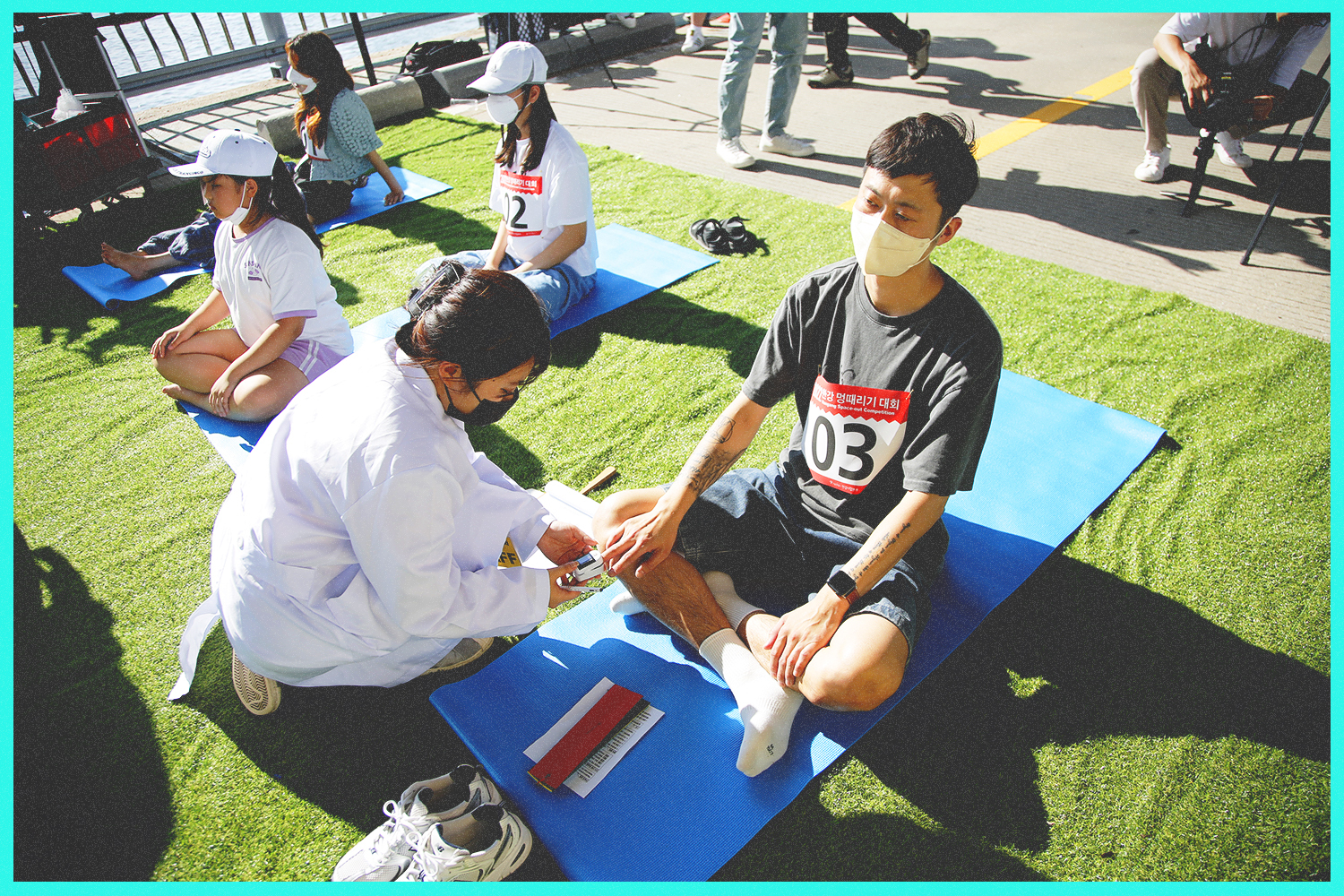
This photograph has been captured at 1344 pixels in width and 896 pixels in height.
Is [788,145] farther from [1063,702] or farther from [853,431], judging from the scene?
[1063,702]

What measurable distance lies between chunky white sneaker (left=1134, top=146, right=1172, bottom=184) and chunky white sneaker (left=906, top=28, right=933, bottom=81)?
3.43 metres

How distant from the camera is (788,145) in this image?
655 centimetres

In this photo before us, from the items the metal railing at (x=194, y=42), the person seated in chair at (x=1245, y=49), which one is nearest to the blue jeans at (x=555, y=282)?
the person seated in chair at (x=1245, y=49)

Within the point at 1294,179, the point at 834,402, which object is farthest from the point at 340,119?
the point at 1294,179

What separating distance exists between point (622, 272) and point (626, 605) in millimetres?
2798

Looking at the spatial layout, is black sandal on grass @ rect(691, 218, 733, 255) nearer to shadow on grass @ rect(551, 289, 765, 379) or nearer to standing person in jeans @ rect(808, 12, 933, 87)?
shadow on grass @ rect(551, 289, 765, 379)

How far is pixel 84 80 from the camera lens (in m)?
6.24

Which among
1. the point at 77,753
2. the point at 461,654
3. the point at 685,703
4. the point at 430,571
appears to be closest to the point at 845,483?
the point at 685,703

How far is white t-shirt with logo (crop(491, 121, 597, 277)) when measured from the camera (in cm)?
399

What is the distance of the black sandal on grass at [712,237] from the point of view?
4.99m

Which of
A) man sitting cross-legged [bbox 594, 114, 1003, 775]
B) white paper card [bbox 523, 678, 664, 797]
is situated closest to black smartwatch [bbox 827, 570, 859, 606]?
man sitting cross-legged [bbox 594, 114, 1003, 775]

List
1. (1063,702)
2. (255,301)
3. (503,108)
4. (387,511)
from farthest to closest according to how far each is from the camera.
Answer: (503,108) < (255,301) < (1063,702) < (387,511)

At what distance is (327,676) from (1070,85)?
29.1 feet

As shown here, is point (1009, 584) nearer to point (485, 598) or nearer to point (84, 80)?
point (485, 598)
